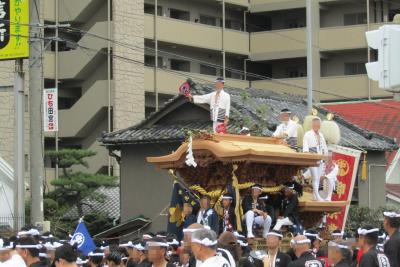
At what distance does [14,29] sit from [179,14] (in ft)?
80.5

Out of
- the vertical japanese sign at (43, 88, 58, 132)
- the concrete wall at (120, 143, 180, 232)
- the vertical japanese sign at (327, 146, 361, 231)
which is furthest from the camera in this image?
the concrete wall at (120, 143, 180, 232)

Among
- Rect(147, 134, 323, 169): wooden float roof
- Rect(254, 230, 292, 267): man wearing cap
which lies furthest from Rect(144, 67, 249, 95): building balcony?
Rect(254, 230, 292, 267): man wearing cap

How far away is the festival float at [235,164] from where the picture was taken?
1536cm

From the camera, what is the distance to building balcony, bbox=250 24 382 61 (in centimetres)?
4522

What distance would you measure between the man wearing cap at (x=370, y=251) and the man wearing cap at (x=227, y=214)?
5.08 m

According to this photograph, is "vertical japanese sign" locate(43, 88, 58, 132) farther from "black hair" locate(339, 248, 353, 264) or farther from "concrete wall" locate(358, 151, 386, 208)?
"black hair" locate(339, 248, 353, 264)

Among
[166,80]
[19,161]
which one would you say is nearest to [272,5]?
[166,80]

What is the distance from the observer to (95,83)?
128ft

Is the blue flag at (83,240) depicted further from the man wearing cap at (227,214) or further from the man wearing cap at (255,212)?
the man wearing cap at (255,212)

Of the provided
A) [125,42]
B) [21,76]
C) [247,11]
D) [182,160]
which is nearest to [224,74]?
[247,11]

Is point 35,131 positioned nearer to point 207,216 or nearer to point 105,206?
point 207,216

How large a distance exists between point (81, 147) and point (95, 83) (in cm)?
299

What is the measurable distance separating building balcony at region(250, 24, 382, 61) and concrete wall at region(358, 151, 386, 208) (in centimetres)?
1661

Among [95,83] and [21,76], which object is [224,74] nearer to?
[95,83]
